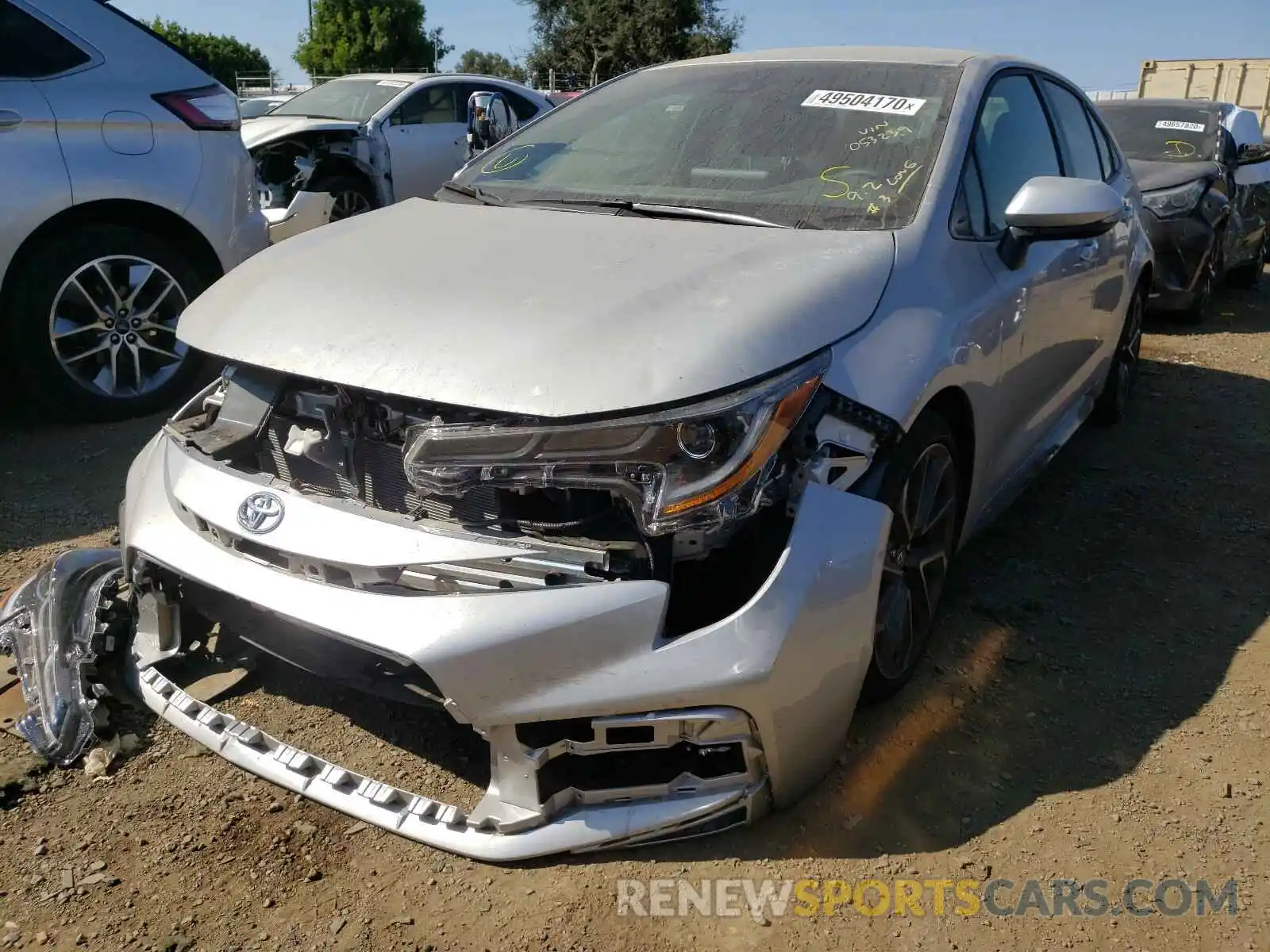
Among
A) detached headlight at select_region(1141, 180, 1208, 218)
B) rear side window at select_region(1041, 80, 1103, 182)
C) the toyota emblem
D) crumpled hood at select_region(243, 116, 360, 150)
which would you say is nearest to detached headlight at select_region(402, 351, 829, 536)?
the toyota emblem

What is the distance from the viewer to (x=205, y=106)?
468cm

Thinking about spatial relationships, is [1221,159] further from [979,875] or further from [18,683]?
[18,683]

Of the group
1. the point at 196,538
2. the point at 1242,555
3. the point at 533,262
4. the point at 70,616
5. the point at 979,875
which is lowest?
the point at 1242,555

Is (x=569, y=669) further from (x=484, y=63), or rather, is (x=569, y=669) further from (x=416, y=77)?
(x=484, y=63)

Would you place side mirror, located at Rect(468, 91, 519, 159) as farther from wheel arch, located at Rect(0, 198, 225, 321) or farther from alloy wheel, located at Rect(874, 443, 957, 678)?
alloy wheel, located at Rect(874, 443, 957, 678)

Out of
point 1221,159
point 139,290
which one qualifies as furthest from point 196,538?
point 1221,159

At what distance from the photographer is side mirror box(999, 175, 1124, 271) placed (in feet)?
9.08

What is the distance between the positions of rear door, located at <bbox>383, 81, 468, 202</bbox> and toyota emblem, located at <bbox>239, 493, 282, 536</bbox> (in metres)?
7.26

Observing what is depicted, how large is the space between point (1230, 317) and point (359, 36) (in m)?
50.4

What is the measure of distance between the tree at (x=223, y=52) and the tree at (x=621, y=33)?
14.3 m

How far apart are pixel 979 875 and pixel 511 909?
3.17 ft

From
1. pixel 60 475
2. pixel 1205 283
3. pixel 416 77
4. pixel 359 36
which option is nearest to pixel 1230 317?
pixel 1205 283

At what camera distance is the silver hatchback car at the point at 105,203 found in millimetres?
4195

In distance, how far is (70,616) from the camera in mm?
2641
